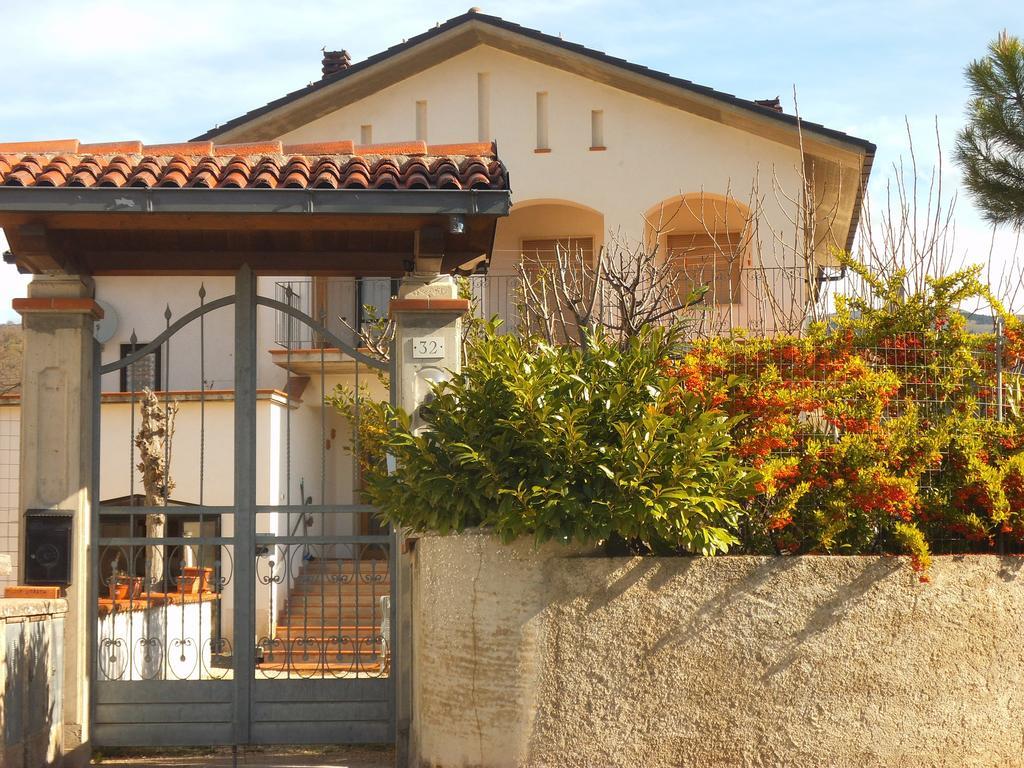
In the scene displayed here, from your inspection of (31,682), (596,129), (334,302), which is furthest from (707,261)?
(31,682)

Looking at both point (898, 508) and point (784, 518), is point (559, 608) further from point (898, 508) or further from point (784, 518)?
point (898, 508)

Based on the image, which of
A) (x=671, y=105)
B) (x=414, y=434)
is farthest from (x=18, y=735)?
(x=671, y=105)

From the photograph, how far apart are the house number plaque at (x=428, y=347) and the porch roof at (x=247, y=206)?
0.51 metres

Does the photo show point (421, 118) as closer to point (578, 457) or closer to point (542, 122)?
point (542, 122)

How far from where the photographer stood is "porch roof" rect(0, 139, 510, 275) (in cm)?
763

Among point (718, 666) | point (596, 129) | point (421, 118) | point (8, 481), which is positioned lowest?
point (718, 666)

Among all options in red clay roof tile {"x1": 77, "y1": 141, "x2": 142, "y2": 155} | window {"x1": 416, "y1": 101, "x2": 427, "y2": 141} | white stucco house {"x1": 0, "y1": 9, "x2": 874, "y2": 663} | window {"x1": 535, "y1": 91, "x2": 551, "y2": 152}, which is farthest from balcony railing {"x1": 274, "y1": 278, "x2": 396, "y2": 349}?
red clay roof tile {"x1": 77, "y1": 141, "x2": 142, "y2": 155}

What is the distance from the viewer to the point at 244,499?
8.45m

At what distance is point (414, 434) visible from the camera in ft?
26.3

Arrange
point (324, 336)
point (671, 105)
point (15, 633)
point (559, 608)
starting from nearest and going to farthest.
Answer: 1. point (559, 608)
2. point (15, 633)
3. point (324, 336)
4. point (671, 105)

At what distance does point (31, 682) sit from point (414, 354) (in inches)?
124

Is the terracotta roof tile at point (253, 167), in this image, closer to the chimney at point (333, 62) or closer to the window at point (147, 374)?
the window at point (147, 374)

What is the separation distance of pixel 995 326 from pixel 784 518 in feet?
7.10

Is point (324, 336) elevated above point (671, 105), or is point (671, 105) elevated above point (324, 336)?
point (671, 105)
